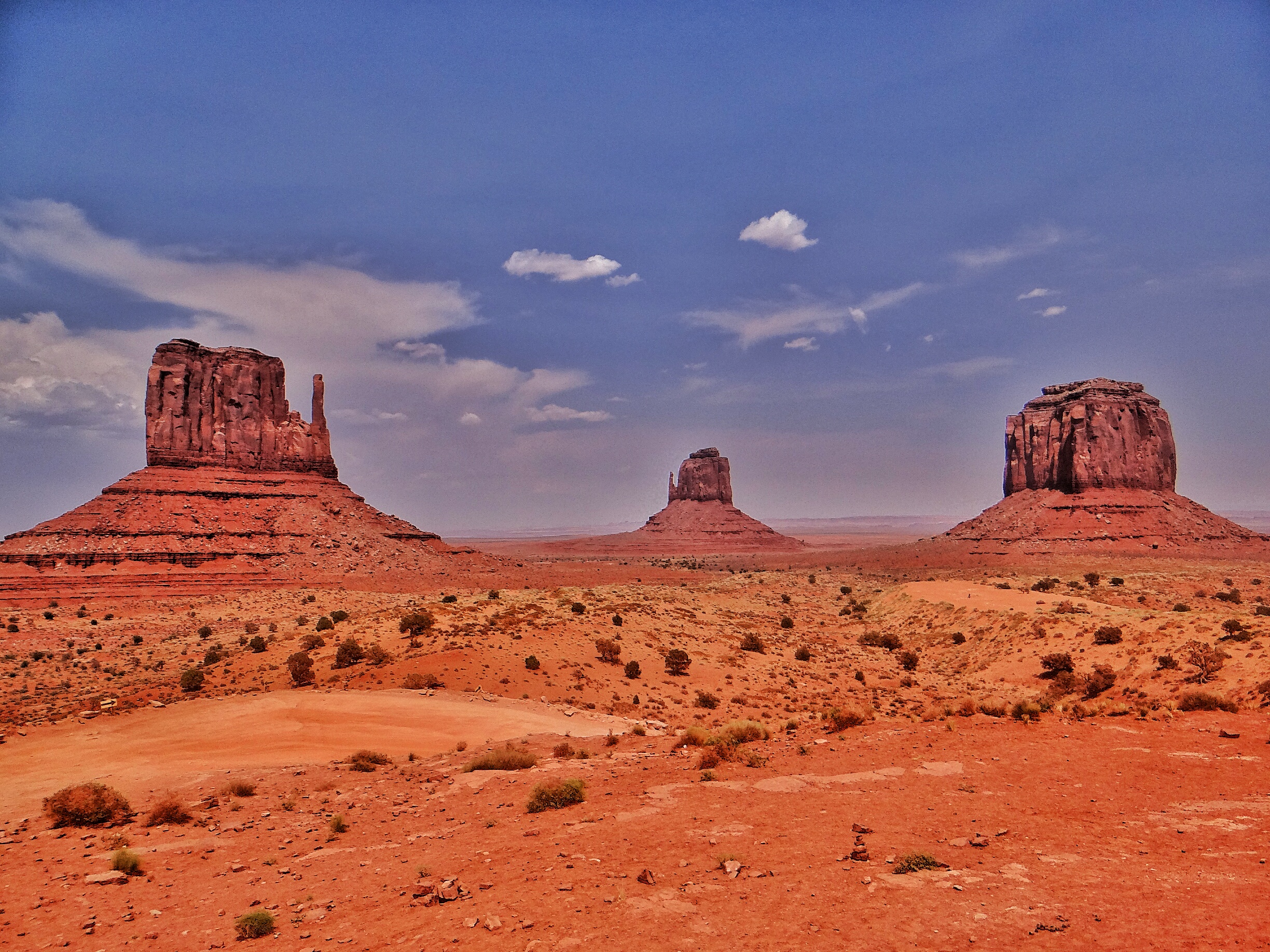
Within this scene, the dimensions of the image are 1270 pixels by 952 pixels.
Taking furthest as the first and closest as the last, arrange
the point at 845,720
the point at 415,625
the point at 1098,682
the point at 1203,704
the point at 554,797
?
the point at 415,625, the point at 1098,682, the point at 845,720, the point at 1203,704, the point at 554,797

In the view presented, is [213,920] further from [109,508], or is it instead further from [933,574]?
[933,574]

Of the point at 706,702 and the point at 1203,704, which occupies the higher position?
the point at 1203,704

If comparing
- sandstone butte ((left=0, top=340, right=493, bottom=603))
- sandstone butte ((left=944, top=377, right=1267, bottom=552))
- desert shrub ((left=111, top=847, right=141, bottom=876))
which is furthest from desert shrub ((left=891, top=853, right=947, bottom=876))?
sandstone butte ((left=944, top=377, right=1267, bottom=552))

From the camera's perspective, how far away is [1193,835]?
8.48 meters

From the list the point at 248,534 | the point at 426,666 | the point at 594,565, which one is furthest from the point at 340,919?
the point at 594,565

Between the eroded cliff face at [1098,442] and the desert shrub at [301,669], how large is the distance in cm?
10288

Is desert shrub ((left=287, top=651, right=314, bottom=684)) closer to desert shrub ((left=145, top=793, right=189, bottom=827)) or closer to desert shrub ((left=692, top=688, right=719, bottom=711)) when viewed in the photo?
desert shrub ((left=145, top=793, right=189, bottom=827))

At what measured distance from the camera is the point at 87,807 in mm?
11211

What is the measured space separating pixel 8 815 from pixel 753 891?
1360 centimetres

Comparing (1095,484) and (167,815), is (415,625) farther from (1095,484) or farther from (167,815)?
(1095,484)

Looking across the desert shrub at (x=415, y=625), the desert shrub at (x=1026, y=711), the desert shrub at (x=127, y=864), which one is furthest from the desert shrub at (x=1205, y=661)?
the desert shrub at (x=415, y=625)

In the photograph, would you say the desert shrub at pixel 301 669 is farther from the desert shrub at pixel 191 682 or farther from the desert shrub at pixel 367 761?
the desert shrub at pixel 367 761

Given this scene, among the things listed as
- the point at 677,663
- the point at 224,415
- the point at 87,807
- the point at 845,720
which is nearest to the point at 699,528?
the point at 224,415

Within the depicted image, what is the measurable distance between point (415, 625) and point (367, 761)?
1280cm
